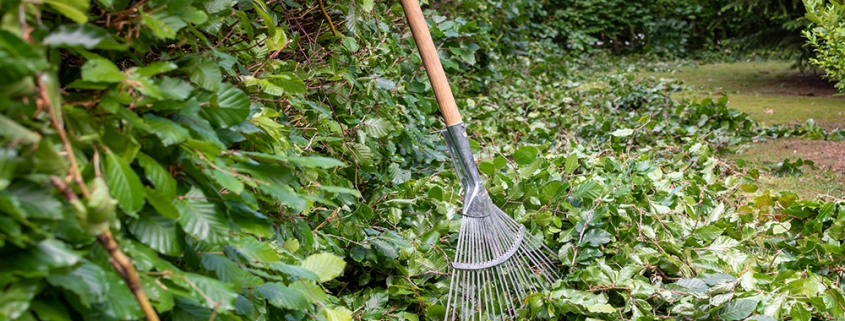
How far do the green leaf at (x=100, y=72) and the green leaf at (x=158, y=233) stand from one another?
193 mm

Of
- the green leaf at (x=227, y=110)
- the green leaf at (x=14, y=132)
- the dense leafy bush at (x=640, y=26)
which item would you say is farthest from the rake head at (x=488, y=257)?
the dense leafy bush at (x=640, y=26)

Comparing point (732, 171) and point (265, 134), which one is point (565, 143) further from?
point (265, 134)

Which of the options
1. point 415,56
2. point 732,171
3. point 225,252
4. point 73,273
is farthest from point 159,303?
point 732,171

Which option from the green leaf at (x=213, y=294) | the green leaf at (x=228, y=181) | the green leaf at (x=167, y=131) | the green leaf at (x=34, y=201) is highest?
the green leaf at (x=167, y=131)

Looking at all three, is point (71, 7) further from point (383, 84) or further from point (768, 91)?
point (768, 91)

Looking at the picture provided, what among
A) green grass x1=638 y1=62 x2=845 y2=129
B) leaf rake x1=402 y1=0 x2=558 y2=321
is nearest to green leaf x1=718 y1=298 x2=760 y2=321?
leaf rake x1=402 y1=0 x2=558 y2=321

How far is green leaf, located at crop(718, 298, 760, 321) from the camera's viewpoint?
1.87 m

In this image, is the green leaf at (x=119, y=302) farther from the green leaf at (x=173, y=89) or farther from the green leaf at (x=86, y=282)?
the green leaf at (x=173, y=89)

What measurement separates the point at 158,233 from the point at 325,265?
1.31ft

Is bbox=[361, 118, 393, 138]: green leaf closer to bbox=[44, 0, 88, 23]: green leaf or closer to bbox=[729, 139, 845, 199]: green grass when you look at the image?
bbox=[44, 0, 88, 23]: green leaf

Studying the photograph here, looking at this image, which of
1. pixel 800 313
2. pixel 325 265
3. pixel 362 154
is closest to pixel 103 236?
pixel 325 265

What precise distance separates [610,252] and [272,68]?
1.40 m

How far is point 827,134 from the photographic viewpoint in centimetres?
484

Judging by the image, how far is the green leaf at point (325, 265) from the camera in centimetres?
120
